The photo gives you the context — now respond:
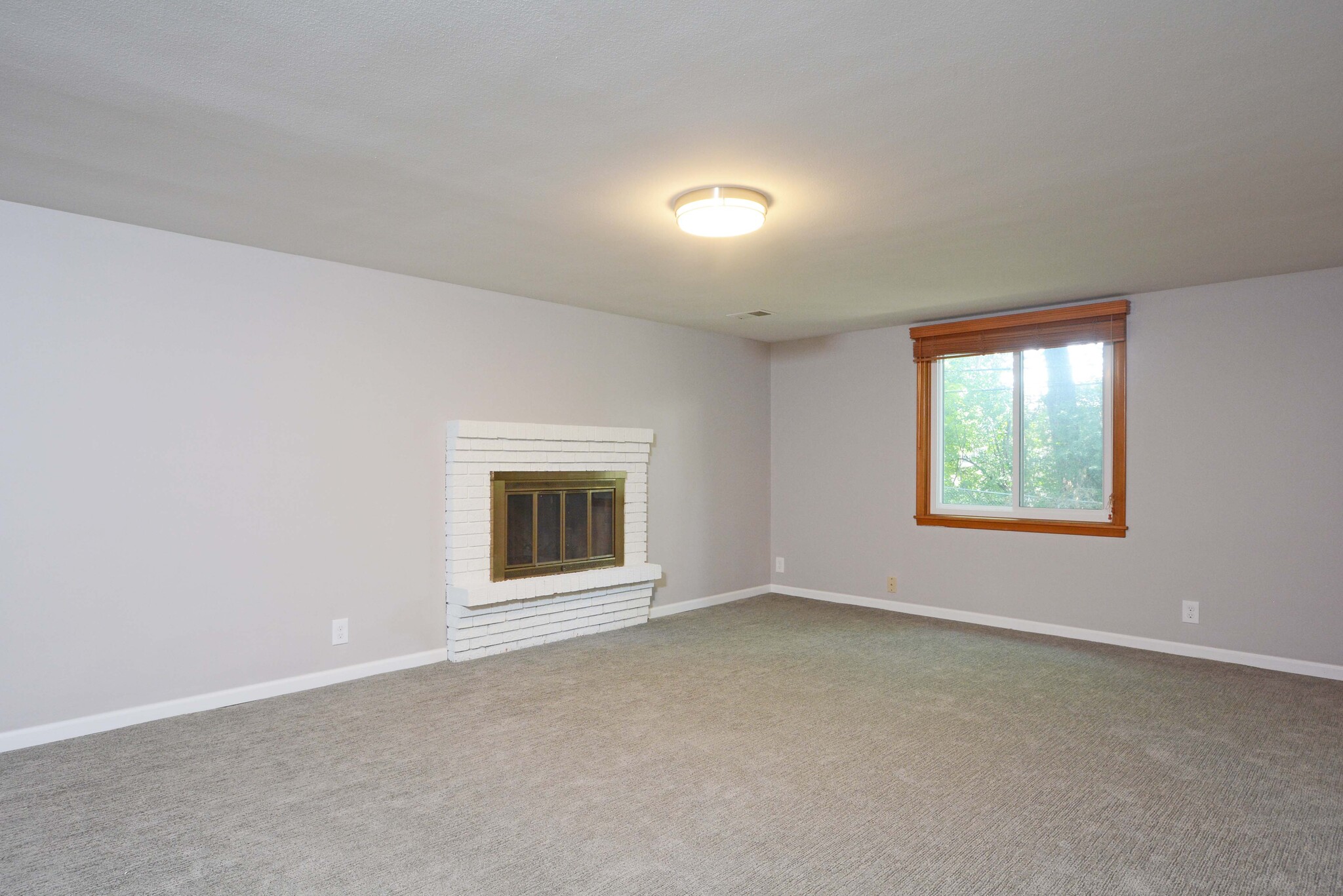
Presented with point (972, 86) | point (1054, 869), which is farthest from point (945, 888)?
point (972, 86)

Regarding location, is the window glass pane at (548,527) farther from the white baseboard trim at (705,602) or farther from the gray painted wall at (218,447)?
the white baseboard trim at (705,602)

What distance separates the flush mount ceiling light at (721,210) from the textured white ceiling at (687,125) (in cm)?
8

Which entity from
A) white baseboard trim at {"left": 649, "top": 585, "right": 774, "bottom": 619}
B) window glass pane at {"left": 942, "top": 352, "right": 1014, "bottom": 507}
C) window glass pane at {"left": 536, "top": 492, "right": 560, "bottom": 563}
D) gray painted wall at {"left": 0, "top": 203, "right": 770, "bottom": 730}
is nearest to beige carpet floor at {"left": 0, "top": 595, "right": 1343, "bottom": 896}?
gray painted wall at {"left": 0, "top": 203, "right": 770, "bottom": 730}

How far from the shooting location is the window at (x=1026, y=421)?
4.73 m

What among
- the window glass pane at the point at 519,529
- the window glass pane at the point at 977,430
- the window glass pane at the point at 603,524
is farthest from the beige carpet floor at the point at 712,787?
the window glass pane at the point at 977,430

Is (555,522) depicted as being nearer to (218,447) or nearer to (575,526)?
(575,526)

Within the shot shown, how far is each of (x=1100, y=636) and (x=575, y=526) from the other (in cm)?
328

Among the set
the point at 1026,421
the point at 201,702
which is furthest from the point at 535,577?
the point at 1026,421

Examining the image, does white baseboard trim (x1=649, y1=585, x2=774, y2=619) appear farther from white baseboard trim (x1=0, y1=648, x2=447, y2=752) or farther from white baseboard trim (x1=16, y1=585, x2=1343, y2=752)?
white baseboard trim (x1=0, y1=648, x2=447, y2=752)

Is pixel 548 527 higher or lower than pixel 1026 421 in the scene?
lower

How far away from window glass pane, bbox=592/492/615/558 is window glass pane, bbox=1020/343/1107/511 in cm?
272

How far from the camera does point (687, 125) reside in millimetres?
2293

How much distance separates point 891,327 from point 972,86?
12.3ft

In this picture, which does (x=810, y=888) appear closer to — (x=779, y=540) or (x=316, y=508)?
(x=316, y=508)
